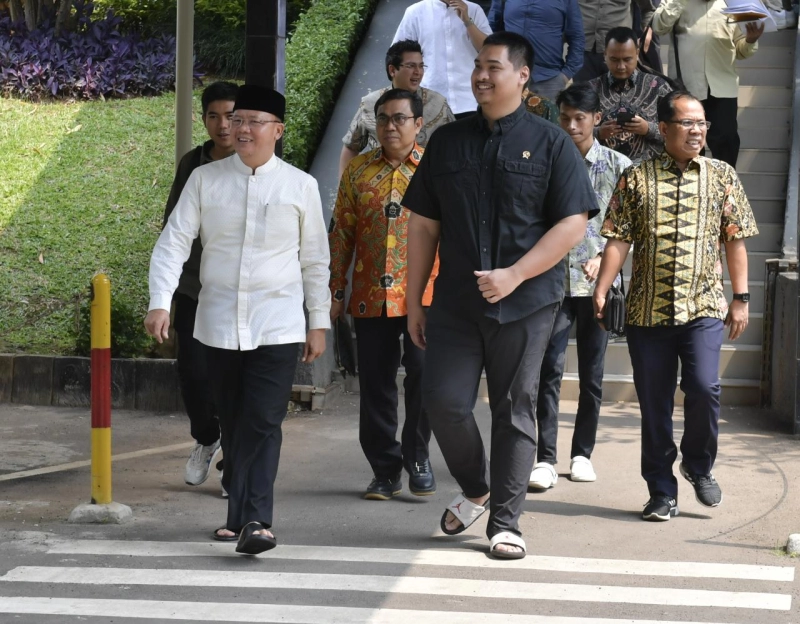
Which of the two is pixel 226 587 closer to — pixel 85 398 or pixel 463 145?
pixel 463 145

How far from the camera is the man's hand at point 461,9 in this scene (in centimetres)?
973

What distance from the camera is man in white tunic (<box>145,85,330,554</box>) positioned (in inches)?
224

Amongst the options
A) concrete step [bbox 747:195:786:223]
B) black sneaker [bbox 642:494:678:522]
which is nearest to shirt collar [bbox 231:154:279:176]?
black sneaker [bbox 642:494:678:522]

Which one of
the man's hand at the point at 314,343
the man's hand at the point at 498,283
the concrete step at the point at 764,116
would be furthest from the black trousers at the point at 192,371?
the concrete step at the point at 764,116

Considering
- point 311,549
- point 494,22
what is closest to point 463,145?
point 311,549

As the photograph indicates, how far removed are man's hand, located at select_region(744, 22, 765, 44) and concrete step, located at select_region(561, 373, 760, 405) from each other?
3.04 meters

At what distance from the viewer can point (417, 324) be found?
20.0ft

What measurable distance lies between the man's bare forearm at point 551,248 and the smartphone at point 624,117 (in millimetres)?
2941

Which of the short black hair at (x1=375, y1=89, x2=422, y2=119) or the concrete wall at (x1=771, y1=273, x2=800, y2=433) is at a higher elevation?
the short black hair at (x1=375, y1=89, x2=422, y2=119)

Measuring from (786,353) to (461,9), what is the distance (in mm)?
3461

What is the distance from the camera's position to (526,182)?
18.4ft

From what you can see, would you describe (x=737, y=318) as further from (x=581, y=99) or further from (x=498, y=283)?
(x=498, y=283)

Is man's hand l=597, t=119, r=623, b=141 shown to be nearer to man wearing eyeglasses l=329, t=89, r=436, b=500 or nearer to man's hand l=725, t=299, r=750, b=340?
man wearing eyeglasses l=329, t=89, r=436, b=500

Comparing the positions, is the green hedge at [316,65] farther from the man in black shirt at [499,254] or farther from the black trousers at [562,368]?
the man in black shirt at [499,254]
